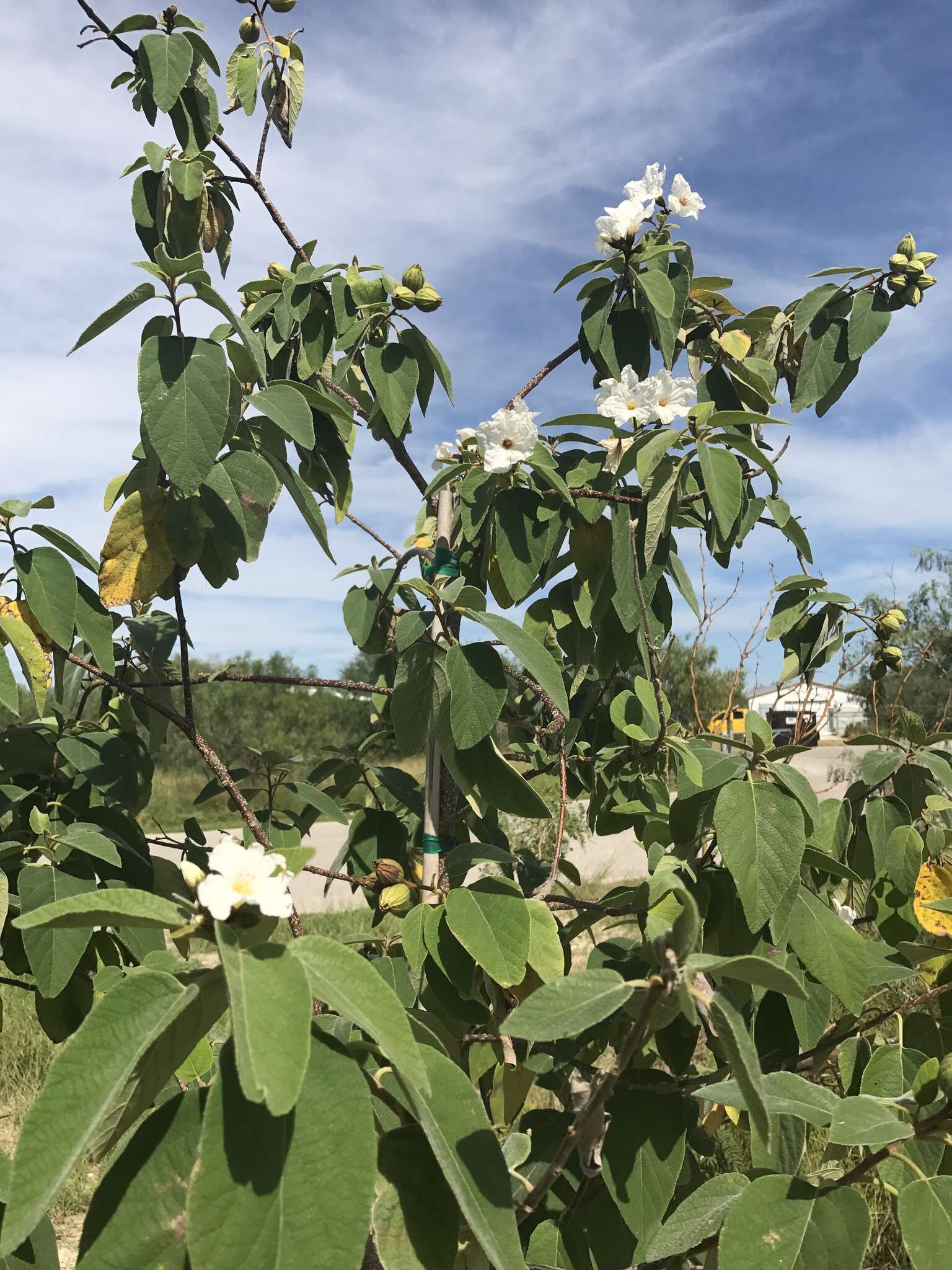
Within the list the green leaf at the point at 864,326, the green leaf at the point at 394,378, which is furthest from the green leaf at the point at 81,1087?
the green leaf at the point at 864,326

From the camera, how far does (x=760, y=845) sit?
969 millimetres

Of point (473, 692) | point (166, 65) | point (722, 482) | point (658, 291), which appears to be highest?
point (166, 65)

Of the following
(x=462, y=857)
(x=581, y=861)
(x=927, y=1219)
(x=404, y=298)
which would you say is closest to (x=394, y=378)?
(x=404, y=298)

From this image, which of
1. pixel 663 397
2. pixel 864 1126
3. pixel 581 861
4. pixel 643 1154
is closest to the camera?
pixel 864 1126

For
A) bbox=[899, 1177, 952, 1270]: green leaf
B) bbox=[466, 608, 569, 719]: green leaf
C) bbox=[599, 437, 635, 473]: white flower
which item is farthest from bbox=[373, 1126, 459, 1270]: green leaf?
bbox=[599, 437, 635, 473]: white flower

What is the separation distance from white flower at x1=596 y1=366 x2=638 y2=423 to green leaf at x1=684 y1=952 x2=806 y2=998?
2.96 feet

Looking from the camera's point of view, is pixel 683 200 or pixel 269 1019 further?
pixel 683 200

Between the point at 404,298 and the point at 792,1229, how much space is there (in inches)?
50.0

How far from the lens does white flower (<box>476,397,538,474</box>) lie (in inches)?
47.3

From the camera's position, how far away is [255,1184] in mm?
499

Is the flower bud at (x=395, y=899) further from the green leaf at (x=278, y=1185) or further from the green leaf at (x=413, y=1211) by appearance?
the green leaf at (x=278, y=1185)

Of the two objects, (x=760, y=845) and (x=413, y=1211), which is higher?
(x=760, y=845)

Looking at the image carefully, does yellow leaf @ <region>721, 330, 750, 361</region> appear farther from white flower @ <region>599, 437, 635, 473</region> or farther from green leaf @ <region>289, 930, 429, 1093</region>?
green leaf @ <region>289, 930, 429, 1093</region>

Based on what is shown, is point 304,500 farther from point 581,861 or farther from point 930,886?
point 581,861
